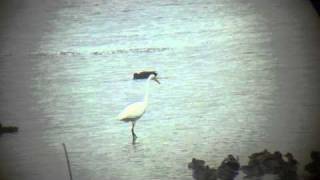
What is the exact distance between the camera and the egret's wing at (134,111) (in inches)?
59.6

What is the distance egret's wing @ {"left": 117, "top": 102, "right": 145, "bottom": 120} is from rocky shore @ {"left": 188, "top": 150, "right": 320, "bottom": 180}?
185 mm

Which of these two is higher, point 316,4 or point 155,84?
point 316,4

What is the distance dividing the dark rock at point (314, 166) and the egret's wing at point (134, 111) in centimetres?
45

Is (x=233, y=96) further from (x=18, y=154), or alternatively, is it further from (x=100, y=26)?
(x=18, y=154)

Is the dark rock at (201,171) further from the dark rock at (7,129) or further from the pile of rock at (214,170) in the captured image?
the dark rock at (7,129)

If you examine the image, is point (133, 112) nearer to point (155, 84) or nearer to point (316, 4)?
point (155, 84)

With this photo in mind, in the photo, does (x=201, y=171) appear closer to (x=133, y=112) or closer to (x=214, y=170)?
(x=214, y=170)

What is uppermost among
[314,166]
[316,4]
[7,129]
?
[316,4]

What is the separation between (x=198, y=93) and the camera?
153 cm

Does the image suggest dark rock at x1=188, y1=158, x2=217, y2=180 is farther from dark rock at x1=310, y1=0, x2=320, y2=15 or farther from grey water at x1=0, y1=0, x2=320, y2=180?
dark rock at x1=310, y1=0, x2=320, y2=15

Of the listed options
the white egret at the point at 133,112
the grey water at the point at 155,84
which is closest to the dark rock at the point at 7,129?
the grey water at the point at 155,84

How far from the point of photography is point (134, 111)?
59.6 inches

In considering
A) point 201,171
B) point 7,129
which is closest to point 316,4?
point 201,171

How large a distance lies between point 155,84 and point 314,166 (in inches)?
18.2
